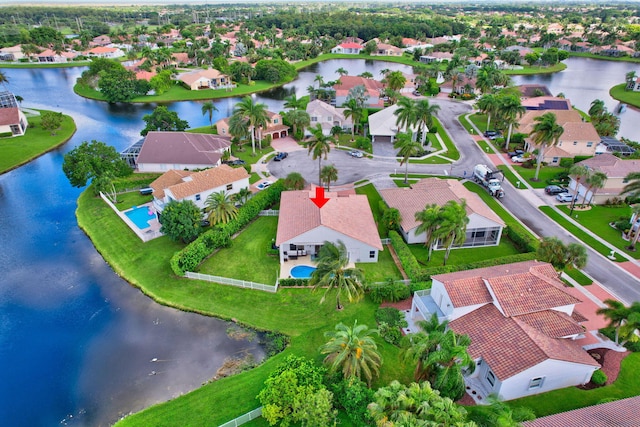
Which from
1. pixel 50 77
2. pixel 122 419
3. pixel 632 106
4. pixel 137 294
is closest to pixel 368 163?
pixel 137 294

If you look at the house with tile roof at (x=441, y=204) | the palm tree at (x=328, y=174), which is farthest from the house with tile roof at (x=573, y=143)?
the palm tree at (x=328, y=174)

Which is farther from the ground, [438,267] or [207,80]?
[207,80]

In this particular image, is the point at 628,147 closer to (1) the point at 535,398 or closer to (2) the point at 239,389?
(1) the point at 535,398

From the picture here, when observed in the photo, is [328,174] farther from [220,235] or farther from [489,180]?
[489,180]

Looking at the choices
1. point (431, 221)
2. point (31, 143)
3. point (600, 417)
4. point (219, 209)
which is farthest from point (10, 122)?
point (600, 417)

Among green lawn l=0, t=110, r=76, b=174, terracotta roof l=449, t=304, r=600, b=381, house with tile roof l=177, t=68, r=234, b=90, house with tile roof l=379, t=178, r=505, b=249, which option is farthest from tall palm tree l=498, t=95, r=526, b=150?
green lawn l=0, t=110, r=76, b=174

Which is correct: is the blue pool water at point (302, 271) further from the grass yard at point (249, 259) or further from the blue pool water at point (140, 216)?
the blue pool water at point (140, 216)
